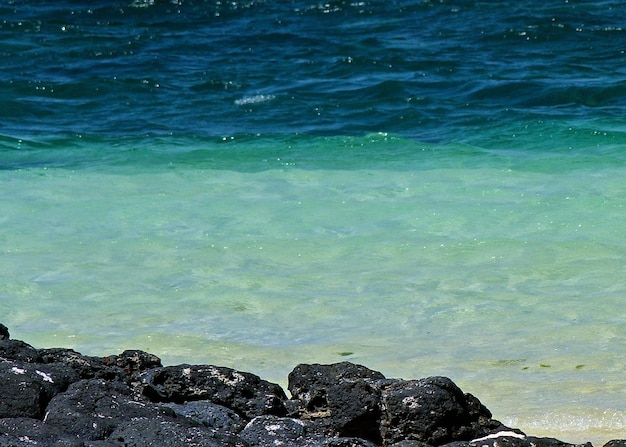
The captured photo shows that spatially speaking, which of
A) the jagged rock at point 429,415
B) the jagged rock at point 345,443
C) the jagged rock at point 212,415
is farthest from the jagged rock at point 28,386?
the jagged rock at point 429,415

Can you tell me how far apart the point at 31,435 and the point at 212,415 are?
608 mm

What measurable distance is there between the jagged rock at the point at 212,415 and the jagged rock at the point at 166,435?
202 mm

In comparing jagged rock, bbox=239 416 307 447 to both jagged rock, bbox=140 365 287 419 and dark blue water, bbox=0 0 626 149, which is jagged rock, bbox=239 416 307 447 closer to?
jagged rock, bbox=140 365 287 419

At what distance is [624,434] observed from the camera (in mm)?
3953

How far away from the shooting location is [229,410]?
376 centimetres

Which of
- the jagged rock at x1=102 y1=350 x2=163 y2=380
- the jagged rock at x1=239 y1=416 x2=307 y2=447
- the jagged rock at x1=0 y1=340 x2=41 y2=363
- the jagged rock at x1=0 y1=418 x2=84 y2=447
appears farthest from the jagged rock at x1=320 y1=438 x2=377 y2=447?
the jagged rock at x1=0 y1=340 x2=41 y2=363

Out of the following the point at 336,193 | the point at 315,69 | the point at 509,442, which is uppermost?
the point at 509,442

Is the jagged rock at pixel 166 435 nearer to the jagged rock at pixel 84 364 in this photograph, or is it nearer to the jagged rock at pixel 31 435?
the jagged rock at pixel 31 435

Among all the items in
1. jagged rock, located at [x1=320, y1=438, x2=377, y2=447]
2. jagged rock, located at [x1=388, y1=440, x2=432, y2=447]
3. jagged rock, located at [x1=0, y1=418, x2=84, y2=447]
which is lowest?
jagged rock, located at [x1=388, y1=440, x2=432, y2=447]

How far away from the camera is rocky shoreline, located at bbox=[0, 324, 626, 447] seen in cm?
338

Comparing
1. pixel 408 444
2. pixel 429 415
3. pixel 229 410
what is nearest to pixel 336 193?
pixel 229 410

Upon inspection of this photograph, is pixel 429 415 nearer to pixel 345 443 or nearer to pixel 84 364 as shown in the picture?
pixel 345 443

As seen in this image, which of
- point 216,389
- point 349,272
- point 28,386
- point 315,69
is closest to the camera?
point 28,386

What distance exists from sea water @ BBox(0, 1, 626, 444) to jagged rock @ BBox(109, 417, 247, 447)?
125 centimetres
